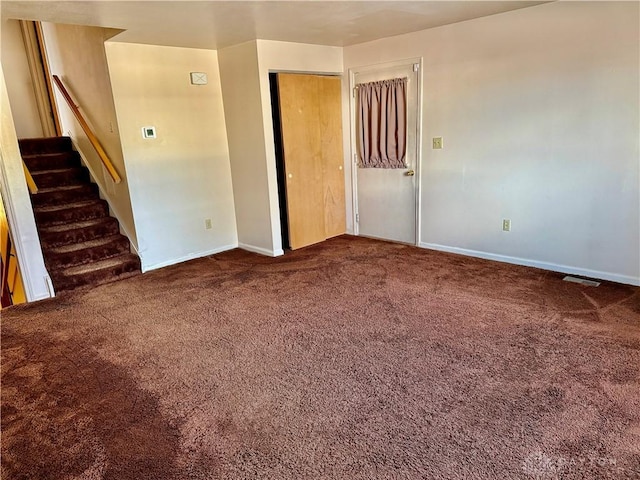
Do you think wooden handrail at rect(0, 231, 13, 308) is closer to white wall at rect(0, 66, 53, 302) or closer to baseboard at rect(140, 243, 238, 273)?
white wall at rect(0, 66, 53, 302)

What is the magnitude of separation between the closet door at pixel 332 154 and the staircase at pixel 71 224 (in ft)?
7.61

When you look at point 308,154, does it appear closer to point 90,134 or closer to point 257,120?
point 257,120

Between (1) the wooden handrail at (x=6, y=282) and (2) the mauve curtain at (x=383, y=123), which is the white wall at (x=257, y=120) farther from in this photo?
(1) the wooden handrail at (x=6, y=282)

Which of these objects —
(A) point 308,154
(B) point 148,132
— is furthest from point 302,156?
(B) point 148,132

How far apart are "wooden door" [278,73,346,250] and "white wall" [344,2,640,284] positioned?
88 cm

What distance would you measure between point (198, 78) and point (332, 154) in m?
1.75

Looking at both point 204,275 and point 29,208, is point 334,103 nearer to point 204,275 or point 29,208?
point 204,275

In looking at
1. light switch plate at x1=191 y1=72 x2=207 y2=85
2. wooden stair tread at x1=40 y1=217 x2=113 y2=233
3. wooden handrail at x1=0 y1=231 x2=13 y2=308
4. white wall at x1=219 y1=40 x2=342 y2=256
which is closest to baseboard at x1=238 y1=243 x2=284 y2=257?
white wall at x1=219 y1=40 x2=342 y2=256

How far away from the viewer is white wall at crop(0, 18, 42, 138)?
18.4ft

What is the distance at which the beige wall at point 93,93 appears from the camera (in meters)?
4.10

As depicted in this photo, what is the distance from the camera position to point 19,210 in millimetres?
3629

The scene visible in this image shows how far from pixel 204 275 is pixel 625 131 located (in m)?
3.85

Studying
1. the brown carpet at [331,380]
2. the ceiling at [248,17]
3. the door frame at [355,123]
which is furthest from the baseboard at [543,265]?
the ceiling at [248,17]

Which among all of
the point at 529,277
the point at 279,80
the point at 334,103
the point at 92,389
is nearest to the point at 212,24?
the point at 279,80
